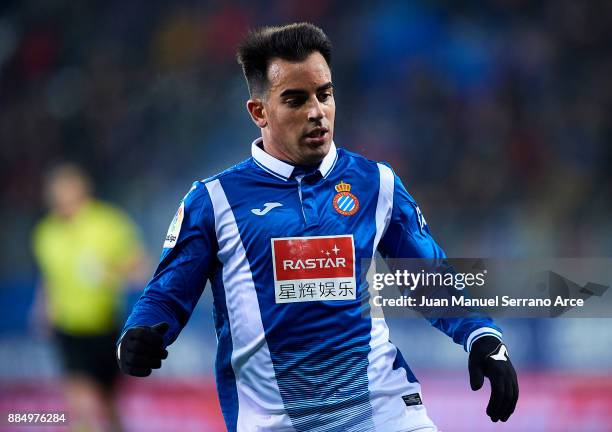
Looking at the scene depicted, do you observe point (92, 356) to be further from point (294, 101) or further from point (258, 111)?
point (294, 101)

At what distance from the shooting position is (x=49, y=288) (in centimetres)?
763

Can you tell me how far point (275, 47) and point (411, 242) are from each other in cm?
78

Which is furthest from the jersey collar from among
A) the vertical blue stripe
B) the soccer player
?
the vertical blue stripe

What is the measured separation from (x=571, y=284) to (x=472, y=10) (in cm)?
631

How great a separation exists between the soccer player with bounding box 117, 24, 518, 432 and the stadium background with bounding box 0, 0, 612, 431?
13.0 ft

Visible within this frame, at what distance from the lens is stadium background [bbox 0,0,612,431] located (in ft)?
24.4

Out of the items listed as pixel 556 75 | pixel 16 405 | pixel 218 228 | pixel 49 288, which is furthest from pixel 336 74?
pixel 218 228

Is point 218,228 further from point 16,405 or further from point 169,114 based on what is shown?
point 169,114

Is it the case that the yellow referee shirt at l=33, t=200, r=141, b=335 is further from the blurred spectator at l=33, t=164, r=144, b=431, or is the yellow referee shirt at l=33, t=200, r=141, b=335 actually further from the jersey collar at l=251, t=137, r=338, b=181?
the jersey collar at l=251, t=137, r=338, b=181

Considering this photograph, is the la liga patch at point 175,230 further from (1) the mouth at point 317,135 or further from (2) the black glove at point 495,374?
(2) the black glove at point 495,374

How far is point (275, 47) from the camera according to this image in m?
3.27

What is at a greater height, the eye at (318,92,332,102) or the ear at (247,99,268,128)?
the ear at (247,99,268,128)

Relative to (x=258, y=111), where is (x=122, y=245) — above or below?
above

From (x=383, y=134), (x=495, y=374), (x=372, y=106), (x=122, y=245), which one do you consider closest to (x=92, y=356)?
(x=122, y=245)
